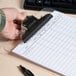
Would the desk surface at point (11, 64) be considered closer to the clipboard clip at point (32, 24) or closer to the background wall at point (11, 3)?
the clipboard clip at point (32, 24)

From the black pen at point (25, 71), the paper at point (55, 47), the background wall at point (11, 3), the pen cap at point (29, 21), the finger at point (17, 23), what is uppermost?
the background wall at point (11, 3)

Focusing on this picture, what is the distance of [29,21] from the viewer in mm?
799

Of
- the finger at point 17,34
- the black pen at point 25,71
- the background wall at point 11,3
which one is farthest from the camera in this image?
the background wall at point 11,3

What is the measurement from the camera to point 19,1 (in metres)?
0.91

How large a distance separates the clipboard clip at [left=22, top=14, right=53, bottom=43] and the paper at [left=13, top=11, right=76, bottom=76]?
1 centimetres

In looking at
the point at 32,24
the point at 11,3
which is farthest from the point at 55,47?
the point at 11,3

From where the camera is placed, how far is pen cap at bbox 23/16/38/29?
2.57ft

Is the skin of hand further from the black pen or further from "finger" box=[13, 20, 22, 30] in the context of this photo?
the black pen

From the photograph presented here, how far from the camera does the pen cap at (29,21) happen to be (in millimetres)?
784

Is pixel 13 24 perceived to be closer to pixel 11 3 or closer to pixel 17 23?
pixel 17 23

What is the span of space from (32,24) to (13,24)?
69 mm

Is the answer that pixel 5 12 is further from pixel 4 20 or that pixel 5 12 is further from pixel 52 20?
pixel 52 20

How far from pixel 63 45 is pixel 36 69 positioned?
0.12 meters

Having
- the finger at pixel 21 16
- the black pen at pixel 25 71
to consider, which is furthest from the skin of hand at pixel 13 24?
the black pen at pixel 25 71
